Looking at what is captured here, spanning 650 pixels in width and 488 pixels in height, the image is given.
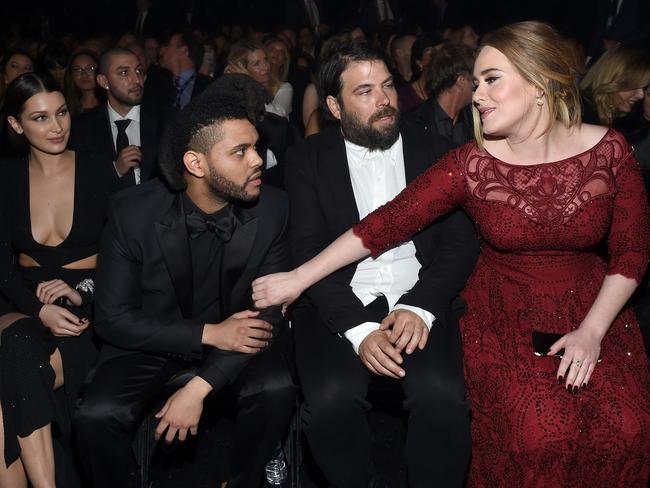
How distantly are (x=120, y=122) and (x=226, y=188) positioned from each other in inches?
91.3

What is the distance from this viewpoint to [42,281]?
327 cm

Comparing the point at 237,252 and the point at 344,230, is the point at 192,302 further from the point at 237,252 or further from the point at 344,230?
the point at 344,230

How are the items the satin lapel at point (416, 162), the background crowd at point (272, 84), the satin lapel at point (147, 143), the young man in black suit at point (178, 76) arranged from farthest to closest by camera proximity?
the young man in black suit at point (178, 76) → the satin lapel at point (147, 143) → the background crowd at point (272, 84) → the satin lapel at point (416, 162)

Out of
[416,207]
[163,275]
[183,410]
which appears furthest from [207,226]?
[416,207]

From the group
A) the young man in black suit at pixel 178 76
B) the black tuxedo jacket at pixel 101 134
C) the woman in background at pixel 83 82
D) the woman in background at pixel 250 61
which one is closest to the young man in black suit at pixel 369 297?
the black tuxedo jacket at pixel 101 134

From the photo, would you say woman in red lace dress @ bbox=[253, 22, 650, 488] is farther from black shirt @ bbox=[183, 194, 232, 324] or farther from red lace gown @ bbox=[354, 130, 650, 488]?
black shirt @ bbox=[183, 194, 232, 324]

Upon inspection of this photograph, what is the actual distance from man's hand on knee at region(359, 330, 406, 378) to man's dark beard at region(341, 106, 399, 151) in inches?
35.9

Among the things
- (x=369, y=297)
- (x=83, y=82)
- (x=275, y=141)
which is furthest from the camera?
(x=83, y=82)

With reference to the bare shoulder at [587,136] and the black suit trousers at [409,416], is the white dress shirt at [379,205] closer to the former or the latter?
the black suit trousers at [409,416]

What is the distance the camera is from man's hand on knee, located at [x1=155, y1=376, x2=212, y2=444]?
265 cm

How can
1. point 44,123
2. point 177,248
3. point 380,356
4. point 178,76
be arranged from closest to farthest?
point 380,356, point 177,248, point 44,123, point 178,76

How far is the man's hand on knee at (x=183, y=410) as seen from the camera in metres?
2.65

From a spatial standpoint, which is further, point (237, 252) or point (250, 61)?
point (250, 61)

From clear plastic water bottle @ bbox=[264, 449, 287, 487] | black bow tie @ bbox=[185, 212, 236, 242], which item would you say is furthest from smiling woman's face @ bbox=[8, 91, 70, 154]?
clear plastic water bottle @ bbox=[264, 449, 287, 487]
